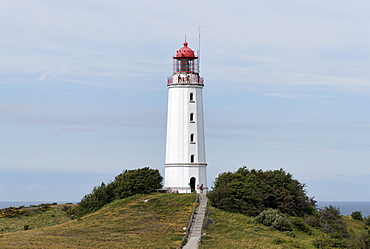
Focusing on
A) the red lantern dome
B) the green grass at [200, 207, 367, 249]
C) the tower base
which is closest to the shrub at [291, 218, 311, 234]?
the green grass at [200, 207, 367, 249]

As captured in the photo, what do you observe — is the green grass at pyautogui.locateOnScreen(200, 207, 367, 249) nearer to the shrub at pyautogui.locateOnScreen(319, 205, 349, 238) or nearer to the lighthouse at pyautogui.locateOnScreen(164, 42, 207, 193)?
the shrub at pyautogui.locateOnScreen(319, 205, 349, 238)

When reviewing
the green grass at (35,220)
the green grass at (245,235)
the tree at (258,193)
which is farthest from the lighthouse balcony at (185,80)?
the green grass at (35,220)

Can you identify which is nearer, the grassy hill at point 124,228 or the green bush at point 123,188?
the grassy hill at point 124,228

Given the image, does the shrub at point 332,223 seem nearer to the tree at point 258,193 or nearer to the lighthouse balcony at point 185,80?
the tree at point 258,193

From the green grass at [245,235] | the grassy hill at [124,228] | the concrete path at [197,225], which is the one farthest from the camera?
the green grass at [245,235]

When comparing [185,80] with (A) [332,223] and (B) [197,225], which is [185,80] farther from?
(A) [332,223]

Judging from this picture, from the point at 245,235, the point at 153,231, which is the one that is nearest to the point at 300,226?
the point at 245,235

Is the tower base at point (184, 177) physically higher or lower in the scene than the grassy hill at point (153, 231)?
higher

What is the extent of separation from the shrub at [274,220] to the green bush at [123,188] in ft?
41.7

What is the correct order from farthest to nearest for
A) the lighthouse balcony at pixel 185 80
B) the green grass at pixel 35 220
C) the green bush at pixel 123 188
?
1. the lighthouse balcony at pixel 185 80
2. the green bush at pixel 123 188
3. the green grass at pixel 35 220

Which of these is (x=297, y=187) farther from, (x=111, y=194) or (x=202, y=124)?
(x=111, y=194)

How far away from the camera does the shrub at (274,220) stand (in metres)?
50.2

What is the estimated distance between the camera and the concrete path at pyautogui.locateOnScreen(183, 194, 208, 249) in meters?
42.4

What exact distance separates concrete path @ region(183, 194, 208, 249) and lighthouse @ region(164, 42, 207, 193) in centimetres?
301
